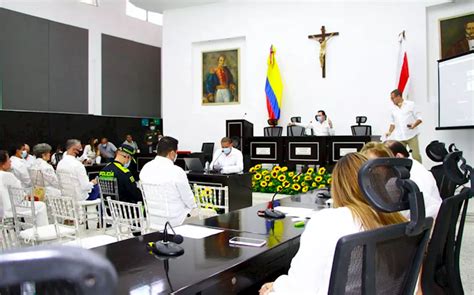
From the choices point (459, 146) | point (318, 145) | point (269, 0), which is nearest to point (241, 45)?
point (269, 0)

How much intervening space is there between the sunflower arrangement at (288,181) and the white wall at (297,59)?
255 cm

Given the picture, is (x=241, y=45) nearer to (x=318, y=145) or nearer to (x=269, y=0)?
(x=269, y=0)

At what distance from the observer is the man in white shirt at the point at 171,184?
3590mm

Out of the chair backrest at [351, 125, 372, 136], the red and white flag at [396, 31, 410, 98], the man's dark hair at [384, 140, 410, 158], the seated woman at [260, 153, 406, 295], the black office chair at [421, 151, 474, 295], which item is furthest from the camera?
the red and white flag at [396, 31, 410, 98]

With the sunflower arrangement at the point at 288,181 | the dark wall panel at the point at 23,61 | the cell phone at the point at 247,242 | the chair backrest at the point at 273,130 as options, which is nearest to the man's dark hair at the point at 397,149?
the cell phone at the point at 247,242

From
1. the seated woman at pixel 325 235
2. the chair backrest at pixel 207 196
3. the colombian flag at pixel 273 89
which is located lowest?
the chair backrest at pixel 207 196

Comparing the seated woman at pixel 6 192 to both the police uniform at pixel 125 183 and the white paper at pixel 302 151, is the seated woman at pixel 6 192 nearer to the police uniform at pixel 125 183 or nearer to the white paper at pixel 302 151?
the police uniform at pixel 125 183

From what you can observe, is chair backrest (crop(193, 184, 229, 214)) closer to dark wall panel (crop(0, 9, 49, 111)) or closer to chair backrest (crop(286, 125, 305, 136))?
chair backrest (crop(286, 125, 305, 136))

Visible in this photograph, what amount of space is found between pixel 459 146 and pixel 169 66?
816 cm

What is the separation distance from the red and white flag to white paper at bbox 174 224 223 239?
26.3 feet

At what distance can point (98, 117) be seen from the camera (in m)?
13.2

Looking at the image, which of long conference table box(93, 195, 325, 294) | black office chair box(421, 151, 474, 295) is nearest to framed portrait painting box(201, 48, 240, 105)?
long conference table box(93, 195, 325, 294)

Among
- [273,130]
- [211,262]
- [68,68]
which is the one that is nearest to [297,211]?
[211,262]

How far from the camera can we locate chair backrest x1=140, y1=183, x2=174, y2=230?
3.54 metres
